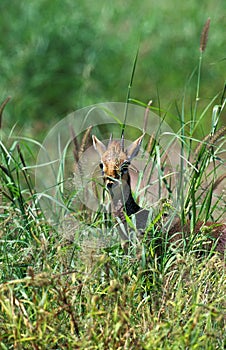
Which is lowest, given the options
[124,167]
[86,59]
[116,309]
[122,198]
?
[116,309]

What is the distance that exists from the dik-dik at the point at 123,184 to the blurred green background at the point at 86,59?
232cm

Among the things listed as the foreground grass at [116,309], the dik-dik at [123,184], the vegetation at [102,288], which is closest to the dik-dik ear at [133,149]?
the dik-dik at [123,184]

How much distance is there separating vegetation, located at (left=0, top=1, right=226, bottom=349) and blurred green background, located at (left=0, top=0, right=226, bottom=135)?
267 centimetres

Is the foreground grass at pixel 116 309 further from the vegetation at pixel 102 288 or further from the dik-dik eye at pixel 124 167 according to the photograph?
the dik-dik eye at pixel 124 167

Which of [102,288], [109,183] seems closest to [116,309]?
[102,288]

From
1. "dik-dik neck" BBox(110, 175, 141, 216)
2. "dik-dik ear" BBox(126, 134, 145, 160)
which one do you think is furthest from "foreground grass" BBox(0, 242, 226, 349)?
"dik-dik ear" BBox(126, 134, 145, 160)

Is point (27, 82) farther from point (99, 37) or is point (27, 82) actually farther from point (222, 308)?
point (222, 308)

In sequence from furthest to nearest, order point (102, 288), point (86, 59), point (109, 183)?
1. point (86, 59)
2. point (109, 183)
3. point (102, 288)

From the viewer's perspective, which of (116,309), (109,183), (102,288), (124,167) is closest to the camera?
(116,309)

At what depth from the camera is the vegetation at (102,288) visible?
2.64 meters

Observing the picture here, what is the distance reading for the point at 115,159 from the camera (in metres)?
3.56

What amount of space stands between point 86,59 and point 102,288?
147 inches

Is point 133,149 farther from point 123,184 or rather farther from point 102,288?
point 102,288

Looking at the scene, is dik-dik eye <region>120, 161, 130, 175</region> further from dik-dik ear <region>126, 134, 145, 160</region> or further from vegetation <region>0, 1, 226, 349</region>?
vegetation <region>0, 1, 226, 349</region>
